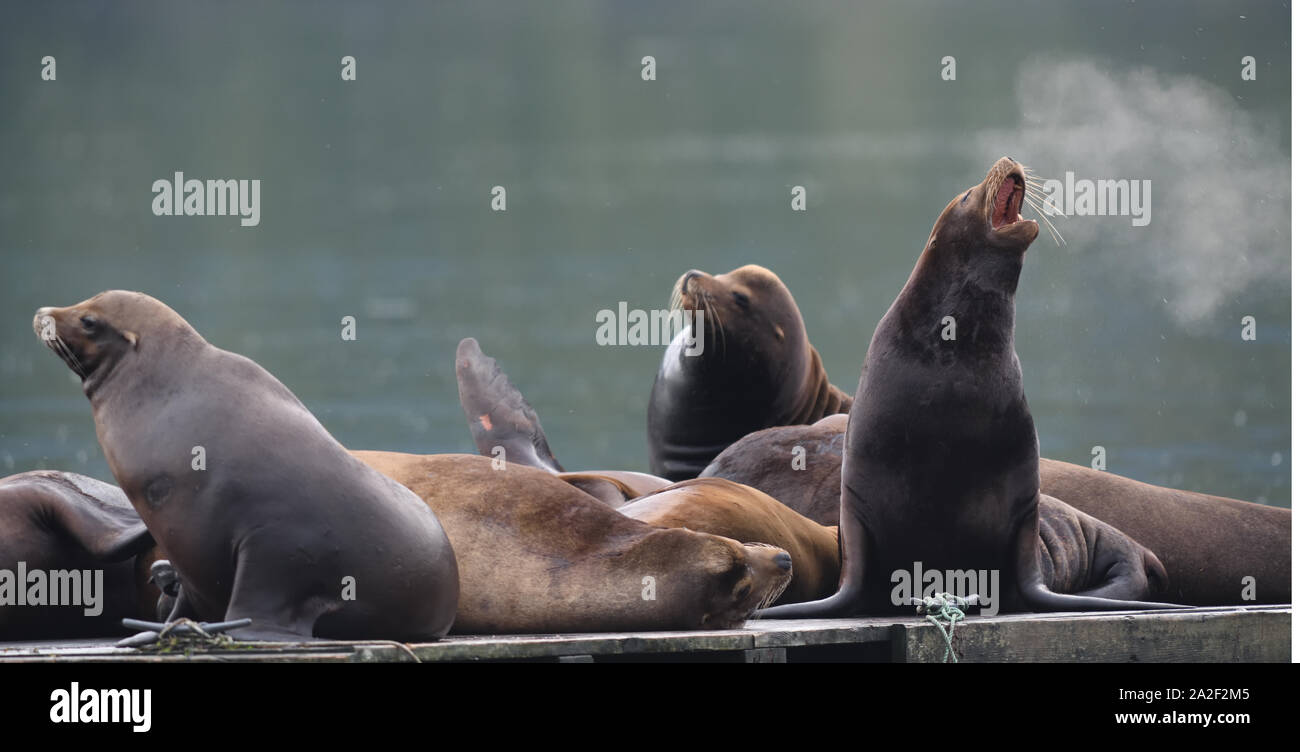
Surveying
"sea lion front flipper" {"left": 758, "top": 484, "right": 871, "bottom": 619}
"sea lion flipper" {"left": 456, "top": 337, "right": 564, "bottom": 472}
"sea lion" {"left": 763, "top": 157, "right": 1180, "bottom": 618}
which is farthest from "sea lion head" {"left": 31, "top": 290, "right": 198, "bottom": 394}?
"sea lion flipper" {"left": 456, "top": 337, "right": 564, "bottom": 472}

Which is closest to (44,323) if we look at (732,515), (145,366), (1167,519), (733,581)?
(145,366)

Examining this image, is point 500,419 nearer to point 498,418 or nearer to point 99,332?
point 498,418

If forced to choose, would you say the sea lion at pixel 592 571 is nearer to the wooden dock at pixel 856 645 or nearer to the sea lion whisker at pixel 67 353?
the wooden dock at pixel 856 645

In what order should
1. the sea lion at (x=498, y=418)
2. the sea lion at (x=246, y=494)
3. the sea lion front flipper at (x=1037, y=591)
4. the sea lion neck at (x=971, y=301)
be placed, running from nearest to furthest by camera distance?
1. the sea lion at (x=246, y=494)
2. the sea lion front flipper at (x=1037, y=591)
3. the sea lion neck at (x=971, y=301)
4. the sea lion at (x=498, y=418)

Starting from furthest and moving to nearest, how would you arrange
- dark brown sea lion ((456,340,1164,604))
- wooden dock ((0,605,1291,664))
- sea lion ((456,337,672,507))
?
sea lion ((456,337,672,507)), dark brown sea lion ((456,340,1164,604)), wooden dock ((0,605,1291,664))

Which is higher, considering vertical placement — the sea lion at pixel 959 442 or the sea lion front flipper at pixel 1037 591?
the sea lion at pixel 959 442

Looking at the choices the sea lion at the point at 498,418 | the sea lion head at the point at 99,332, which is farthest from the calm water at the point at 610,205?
the sea lion head at the point at 99,332

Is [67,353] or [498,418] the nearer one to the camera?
[67,353]

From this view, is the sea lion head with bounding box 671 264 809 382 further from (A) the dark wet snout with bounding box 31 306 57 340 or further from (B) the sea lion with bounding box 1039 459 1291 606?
(A) the dark wet snout with bounding box 31 306 57 340

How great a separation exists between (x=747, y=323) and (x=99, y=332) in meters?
3.61

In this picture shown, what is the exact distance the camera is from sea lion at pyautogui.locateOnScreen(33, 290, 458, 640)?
132 inches

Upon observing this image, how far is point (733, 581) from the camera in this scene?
393cm

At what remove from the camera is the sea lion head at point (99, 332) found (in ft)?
11.7

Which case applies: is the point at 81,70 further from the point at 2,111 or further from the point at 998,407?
the point at 998,407
